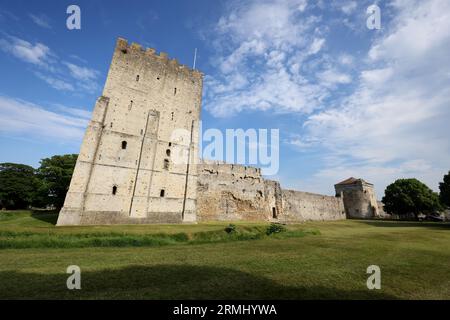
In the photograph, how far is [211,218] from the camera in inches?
992

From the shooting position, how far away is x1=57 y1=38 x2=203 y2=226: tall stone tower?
17.7 metres

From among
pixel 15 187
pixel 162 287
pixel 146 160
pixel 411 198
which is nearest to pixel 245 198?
pixel 146 160

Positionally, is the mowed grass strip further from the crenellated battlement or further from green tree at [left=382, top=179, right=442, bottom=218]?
green tree at [left=382, top=179, right=442, bottom=218]

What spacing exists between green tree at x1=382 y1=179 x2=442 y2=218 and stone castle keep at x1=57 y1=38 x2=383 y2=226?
1079 inches

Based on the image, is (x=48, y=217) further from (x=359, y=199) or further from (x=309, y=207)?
(x=359, y=199)

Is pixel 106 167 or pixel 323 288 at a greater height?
pixel 106 167

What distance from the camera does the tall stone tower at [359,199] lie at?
44.7 metres

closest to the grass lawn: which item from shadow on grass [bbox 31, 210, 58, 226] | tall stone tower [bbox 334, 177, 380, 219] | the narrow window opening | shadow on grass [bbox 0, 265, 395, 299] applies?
shadow on grass [bbox 0, 265, 395, 299]

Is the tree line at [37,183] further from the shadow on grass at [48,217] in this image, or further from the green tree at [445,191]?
the green tree at [445,191]

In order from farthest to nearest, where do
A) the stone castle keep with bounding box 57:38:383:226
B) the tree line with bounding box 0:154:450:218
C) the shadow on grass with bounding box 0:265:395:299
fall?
the tree line with bounding box 0:154:450:218, the stone castle keep with bounding box 57:38:383:226, the shadow on grass with bounding box 0:265:395:299

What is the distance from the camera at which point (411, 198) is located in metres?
37.9
